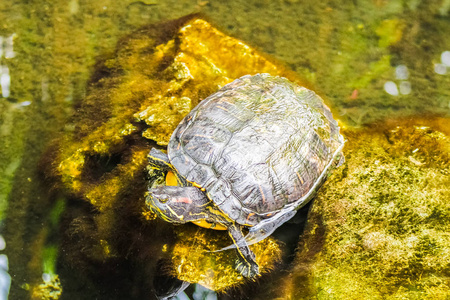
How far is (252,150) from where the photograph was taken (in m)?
2.93

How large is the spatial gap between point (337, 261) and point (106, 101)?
2.90 m

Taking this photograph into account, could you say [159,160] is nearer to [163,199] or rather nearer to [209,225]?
[163,199]

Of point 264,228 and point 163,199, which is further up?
point 163,199

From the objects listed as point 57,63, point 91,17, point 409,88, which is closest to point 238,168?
point 409,88

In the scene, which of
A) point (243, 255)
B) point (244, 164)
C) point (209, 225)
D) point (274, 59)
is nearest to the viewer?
point (244, 164)

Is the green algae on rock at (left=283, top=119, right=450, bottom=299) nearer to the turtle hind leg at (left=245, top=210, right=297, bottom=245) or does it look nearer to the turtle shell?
the turtle hind leg at (left=245, top=210, right=297, bottom=245)

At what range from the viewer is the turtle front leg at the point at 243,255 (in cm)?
302

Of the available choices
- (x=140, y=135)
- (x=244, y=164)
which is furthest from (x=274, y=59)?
(x=244, y=164)

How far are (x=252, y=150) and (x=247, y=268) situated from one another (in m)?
1.03

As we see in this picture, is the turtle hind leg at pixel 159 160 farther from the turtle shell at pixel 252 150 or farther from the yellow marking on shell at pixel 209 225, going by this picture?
the yellow marking on shell at pixel 209 225

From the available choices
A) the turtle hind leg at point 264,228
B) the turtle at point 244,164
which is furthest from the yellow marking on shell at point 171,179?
the turtle hind leg at point 264,228

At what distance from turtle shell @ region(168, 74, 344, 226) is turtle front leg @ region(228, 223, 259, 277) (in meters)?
0.13

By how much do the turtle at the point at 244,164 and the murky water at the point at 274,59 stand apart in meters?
0.35

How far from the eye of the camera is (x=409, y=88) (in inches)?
165
